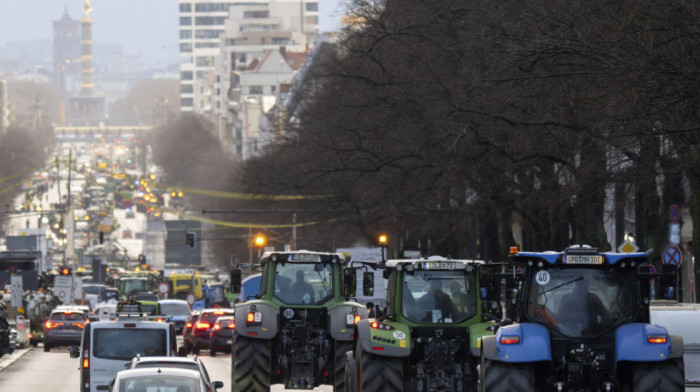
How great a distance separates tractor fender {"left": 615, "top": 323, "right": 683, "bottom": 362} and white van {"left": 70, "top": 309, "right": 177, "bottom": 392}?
11.2m

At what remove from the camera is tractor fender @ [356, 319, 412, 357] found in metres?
21.8

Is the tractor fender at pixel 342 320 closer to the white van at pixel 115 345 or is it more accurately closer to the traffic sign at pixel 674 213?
the white van at pixel 115 345

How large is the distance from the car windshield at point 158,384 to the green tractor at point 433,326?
10.4ft

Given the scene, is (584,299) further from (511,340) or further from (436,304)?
(436,304)

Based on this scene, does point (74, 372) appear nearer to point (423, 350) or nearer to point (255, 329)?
point (255, 329)

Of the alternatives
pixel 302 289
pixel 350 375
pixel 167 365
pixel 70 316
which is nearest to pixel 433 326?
pixel 350 375

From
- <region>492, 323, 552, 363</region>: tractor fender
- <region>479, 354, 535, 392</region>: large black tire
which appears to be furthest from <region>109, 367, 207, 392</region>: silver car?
<region>492, 323, 552, 363</region>: tractor fender

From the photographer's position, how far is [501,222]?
56.7 meters

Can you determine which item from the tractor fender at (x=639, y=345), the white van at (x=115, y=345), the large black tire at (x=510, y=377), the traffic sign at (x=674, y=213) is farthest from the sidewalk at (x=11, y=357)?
the tractor fender at (x=639, y=345)

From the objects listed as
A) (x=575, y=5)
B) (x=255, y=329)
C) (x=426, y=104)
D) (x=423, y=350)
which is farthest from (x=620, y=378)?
(x=426, y=104)

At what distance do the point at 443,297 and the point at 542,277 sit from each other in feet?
14.1

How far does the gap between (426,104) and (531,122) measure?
7503 mm

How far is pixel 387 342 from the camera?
2191cm

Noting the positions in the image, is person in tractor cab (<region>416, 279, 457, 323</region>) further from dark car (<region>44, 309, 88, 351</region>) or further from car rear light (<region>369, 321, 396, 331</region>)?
dark car (<region>44, 309, 88, 351</region>)
